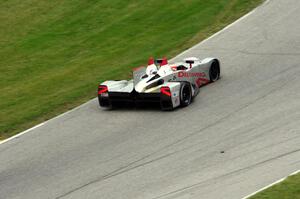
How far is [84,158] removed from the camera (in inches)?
Answer: 516

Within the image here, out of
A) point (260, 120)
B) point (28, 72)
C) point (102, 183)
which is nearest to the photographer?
point (102, 183)

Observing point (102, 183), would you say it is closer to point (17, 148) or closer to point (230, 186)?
point (230, 186)

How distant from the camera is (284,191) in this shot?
9.68m

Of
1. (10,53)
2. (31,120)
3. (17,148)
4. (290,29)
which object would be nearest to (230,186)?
(17,148)

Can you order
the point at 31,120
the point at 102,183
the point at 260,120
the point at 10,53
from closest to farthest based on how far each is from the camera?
the point at 102,183, the point at 260,120, the point at 31,120, the point at 10,53

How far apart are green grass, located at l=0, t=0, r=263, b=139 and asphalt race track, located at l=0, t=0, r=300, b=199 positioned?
1446 millimetres

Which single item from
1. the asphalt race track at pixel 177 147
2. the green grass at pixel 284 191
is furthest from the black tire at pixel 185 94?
the green grass at pixel 284 191

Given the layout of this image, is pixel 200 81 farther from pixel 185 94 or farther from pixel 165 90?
pixel 165 90

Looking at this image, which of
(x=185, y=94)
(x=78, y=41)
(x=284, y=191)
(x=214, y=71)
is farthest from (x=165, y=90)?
(x=78, y=41)

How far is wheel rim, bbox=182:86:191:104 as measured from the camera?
51.1ft

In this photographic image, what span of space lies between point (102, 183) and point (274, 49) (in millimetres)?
9314

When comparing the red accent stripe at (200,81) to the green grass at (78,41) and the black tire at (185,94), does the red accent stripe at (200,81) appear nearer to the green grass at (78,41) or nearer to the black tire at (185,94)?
the black tire at (185,94)

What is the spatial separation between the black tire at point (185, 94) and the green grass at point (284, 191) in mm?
5543

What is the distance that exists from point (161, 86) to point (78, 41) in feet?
27.7
